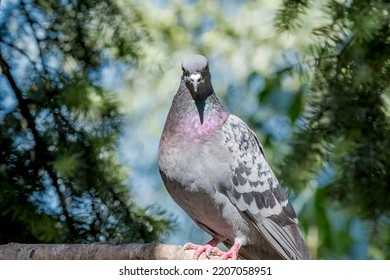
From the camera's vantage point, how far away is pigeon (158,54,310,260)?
1.82 meters

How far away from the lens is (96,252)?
5.84 feet

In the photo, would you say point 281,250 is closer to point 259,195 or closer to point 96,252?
point 259,195

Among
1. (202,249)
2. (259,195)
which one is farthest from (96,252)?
(259,195)

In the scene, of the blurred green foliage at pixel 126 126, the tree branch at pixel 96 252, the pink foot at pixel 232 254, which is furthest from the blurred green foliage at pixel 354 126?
the tree branch at pixel 96 252

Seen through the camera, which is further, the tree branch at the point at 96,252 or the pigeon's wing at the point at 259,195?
the pigeon's wing at the point at 259,195

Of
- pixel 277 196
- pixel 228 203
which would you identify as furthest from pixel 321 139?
pixel 228 203

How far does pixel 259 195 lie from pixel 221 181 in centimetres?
12

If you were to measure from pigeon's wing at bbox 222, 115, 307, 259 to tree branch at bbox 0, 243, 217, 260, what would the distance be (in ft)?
0.55

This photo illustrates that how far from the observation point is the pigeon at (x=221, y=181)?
1.82 m

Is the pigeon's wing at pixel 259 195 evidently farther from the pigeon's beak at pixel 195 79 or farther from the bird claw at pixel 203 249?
the pigeon's beak at pixel 195 79

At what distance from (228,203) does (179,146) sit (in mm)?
172

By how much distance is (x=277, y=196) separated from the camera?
6.38 ft

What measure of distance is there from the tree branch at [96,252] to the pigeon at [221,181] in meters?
0.06

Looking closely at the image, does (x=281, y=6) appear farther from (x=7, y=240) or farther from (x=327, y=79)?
(x=7, y=240)
